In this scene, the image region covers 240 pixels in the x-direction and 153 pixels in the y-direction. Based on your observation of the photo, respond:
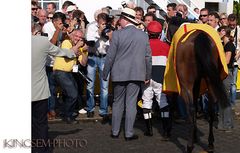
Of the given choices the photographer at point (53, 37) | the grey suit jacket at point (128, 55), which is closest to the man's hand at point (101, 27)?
the photographer at point (53, 37)

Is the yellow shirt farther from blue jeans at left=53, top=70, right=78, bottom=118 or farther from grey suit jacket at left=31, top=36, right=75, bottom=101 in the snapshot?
grey suit jacket at left=31, top=36, right=75, bottom=101

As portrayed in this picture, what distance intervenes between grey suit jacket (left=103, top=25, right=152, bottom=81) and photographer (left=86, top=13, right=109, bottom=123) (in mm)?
1661

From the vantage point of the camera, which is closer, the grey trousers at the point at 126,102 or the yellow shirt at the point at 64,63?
the grey trousers at the point at 126,102

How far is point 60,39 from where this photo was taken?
29.7 feet

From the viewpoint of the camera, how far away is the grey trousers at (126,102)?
25.7 ft

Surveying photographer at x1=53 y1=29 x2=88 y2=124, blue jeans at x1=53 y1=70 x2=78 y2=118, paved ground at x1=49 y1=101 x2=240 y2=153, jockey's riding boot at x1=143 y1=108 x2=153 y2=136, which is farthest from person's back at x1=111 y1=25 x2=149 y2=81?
blue jeans at x1=53 y1=70 x2=78 y2=118

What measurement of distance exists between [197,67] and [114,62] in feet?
4.85

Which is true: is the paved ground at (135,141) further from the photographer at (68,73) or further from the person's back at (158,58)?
the person's back at (158,58)

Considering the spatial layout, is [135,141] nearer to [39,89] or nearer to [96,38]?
[39,89]

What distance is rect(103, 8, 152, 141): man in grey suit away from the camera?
7.70m

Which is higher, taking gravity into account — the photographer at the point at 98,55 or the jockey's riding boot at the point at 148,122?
the photographer at the point at 98,55

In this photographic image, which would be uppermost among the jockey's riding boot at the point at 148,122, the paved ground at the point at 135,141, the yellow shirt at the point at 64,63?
the yellow shirt at the point at 64,63

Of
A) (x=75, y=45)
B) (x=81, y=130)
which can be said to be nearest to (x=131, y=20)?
(x=75, y=45)

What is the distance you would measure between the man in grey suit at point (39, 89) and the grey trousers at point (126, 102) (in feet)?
6.44
